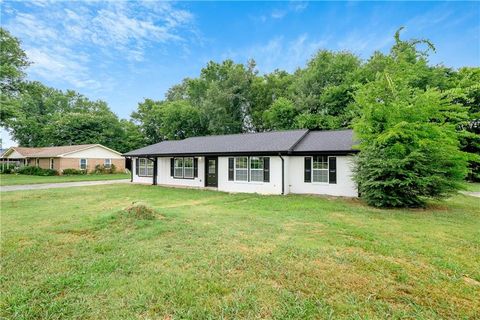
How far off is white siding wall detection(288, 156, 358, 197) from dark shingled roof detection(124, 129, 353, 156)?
0.65 metres

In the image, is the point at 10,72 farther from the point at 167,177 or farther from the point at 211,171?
the point at 211,171

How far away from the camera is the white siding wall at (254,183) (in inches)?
513

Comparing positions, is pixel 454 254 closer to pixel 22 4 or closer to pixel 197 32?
pixel 22 4

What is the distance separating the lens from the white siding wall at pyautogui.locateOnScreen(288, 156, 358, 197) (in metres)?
12.1

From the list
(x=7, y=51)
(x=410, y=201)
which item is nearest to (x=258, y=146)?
(x=410, y=201)

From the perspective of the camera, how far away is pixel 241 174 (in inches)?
566

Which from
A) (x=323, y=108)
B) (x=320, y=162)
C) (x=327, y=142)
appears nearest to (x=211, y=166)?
(x=320, y=162)

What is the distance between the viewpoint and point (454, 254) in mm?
4582

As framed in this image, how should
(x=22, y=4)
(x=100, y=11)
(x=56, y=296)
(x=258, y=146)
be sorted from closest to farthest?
(x=56, y=296) < (x=22, y=4) < (x=100, y=11) < (x=258, y=146)

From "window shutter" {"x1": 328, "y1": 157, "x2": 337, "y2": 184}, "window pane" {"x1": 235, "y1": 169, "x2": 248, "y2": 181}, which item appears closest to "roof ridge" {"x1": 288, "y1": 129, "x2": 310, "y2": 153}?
"window shutter" {"x1": 328, "y1": 157, "x2": 337, "y2": 184}

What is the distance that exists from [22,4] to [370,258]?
1460 cm

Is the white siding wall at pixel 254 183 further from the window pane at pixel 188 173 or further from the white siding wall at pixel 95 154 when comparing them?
the white siding wall at pixel 95 154

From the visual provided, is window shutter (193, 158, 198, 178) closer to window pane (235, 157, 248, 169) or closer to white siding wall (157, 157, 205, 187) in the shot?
white siding wall (157, 157, 205, 187)

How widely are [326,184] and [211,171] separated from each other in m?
7.13
